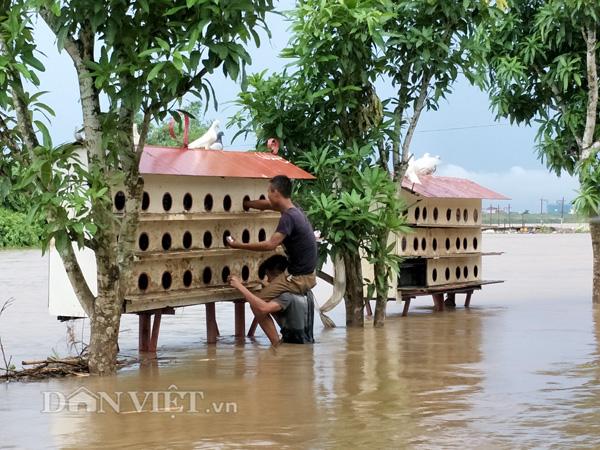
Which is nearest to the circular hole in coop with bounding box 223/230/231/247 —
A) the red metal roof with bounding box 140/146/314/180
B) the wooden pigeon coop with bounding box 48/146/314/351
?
the wooden pigeon coop with bounding box 48/146/314/351

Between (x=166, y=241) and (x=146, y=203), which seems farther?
(x=166, y=241)

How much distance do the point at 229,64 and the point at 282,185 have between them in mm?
2727

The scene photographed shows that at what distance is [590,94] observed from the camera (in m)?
15.7

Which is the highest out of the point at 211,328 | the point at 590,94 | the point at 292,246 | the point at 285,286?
the point at 590,94

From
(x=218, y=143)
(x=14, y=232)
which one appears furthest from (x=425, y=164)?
(x=14, y=232)

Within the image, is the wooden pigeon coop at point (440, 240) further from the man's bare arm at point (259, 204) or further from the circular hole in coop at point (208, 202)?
the circular hole in coop at point (208, 202)

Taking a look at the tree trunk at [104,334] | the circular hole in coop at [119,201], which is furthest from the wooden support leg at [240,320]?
the tree trunk at [104,334]

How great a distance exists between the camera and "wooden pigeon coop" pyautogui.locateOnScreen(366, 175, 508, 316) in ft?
47.8

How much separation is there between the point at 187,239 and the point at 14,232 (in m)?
27.6

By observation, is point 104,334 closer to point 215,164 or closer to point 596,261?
point 215,164

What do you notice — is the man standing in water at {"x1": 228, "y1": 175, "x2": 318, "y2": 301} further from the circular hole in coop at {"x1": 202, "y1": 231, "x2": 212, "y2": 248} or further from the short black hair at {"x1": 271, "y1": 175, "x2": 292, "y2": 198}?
the circular hole in coop at {"x1": 202, "y1": 231, "x2": 212, "y2": 248}

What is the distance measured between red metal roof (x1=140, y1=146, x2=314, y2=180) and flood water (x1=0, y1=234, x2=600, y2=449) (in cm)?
169

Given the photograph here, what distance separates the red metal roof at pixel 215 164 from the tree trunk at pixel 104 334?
4.80 feet

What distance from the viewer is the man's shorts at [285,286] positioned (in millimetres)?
11234
